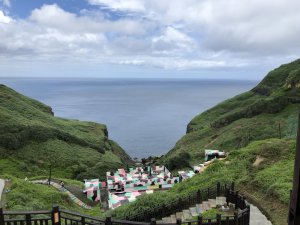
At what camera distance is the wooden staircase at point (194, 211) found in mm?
15508

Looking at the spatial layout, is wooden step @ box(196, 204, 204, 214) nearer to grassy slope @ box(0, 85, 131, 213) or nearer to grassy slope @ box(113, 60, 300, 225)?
grassy slope @ box(113, 60, 300, 225)

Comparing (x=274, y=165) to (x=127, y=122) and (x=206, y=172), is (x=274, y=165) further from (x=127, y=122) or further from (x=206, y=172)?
(x=127, y=122)

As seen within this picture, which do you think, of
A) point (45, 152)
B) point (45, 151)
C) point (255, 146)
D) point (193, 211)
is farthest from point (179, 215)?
point (45, 151)

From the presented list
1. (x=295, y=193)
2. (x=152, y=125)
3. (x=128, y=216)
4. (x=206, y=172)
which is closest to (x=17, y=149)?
(x=206, y=172)

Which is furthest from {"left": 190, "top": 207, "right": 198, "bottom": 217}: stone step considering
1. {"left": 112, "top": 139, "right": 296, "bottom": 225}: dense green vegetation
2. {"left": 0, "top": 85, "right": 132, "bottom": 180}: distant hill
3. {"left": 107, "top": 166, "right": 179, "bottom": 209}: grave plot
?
{"left": 0, "top": 85, "right": 132, "bottom": 180}: distant hill

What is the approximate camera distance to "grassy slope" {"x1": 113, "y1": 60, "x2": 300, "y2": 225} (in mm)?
17344

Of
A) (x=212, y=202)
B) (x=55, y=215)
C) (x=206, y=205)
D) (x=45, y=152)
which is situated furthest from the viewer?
(x=45, y=152)

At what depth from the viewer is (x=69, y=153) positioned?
6569 centimetres

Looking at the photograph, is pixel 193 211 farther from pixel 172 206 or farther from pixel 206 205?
pixel 172 206

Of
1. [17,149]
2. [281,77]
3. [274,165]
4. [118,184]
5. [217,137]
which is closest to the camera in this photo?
[274,165]

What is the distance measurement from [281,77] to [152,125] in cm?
5497

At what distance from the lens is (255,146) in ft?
84.4

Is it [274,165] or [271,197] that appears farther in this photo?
[274,165]

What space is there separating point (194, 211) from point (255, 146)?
11.9 metres
